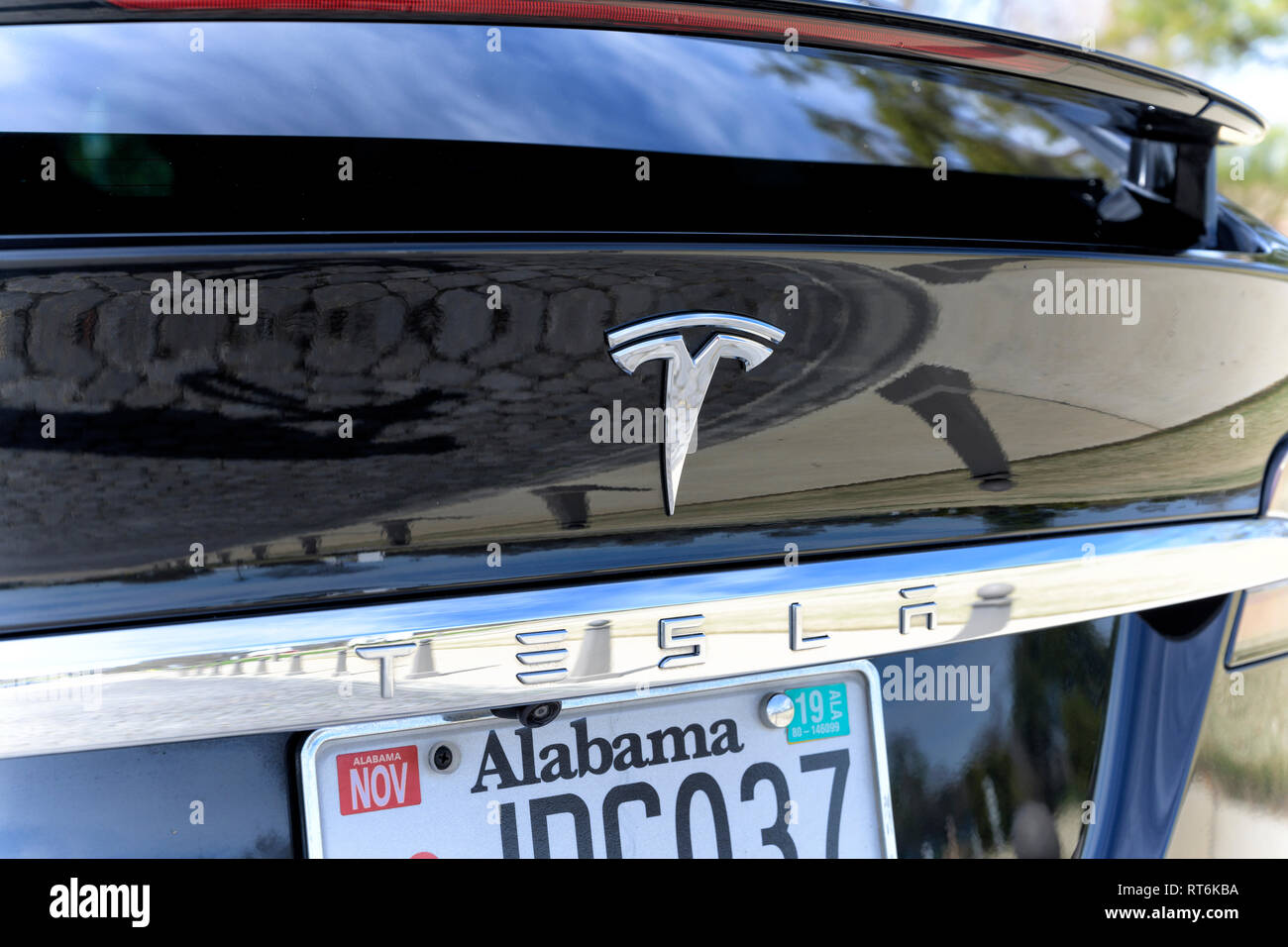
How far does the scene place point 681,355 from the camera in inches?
43.3

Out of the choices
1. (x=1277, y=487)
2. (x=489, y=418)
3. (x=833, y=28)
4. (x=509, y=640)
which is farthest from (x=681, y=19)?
(x=1277, y=487)

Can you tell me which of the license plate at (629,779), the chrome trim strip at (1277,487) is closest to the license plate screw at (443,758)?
the license plate at (629,779)

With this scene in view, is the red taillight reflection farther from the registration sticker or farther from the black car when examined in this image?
the registration sticker

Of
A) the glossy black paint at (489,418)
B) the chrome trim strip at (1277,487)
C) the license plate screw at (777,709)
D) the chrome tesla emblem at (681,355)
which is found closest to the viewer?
the glossy black paint at (489,418)

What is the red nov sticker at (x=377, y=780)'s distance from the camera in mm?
1130

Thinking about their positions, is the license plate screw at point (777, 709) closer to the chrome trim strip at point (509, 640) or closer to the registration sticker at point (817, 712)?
the registration sticker at point (817, 712)

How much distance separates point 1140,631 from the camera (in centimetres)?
148

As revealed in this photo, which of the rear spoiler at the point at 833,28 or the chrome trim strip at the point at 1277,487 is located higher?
the rear spoiler at the point at 833,28

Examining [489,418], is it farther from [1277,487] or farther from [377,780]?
[1277,487]

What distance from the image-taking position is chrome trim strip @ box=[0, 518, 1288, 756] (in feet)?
3.22

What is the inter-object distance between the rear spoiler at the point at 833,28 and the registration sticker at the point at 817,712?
0.74m

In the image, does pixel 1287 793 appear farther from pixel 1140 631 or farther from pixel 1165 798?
pixel 1140 631
